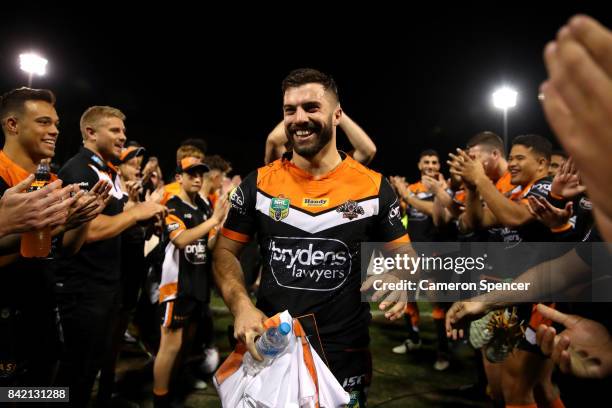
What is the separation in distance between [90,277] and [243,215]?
197cm

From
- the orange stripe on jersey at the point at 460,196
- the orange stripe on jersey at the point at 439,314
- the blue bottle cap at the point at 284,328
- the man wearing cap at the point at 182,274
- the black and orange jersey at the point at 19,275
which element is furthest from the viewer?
the orange stripe on jersey at the point at 439,314


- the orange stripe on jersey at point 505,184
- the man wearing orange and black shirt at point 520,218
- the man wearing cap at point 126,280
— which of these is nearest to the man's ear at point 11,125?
the man wearing cap at point 126,280

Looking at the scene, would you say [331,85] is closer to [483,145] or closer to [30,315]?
[30,315]

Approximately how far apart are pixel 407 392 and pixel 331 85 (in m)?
3.77

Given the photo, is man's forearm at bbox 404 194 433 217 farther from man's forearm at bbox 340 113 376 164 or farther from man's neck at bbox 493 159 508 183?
man's forearm at bbox 340 113 376 164

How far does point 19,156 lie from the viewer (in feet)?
9.19

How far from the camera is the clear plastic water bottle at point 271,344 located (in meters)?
1.72

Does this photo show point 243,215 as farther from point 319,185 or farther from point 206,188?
point 206,188

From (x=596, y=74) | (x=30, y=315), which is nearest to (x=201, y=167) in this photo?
(x=30, y=315)

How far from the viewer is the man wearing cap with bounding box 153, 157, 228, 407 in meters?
3.91

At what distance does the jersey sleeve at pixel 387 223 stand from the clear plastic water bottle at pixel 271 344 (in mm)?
923

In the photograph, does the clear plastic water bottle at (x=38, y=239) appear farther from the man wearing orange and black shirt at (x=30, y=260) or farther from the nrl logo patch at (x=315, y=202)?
the nrl logo patch at (x=315, y=202)

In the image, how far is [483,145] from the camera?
4.60 metres

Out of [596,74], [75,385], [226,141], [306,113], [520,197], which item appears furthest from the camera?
[226,141]
